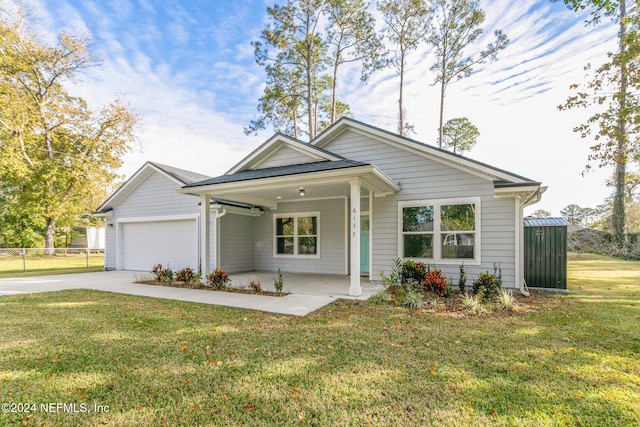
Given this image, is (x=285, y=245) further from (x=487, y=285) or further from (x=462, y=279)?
(x=487, y=285)

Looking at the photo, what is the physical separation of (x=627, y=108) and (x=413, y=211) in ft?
22.8

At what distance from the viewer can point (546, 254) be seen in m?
7.84

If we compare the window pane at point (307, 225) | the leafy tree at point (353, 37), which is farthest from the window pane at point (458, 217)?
the leafy tree at point (353, 37)

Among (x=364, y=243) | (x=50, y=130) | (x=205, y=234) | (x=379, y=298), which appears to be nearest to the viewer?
(x=379, y=298)

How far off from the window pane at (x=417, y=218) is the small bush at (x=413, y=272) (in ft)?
3.78

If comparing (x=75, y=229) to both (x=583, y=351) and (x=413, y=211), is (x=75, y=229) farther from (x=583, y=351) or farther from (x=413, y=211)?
(x=583, y=351)

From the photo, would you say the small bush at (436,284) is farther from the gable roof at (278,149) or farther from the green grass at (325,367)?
the gable roof at (278,149)

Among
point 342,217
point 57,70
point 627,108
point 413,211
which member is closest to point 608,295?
point 413,211

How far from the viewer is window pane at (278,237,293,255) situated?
11322mm

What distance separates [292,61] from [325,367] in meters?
16.8

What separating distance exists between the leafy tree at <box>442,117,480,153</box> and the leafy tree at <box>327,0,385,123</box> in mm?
7690

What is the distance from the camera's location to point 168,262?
11641 mm

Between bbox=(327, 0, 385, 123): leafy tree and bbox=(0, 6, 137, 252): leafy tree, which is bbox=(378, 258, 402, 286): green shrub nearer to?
bbox=(327, 0, 385, 123): leafy tree

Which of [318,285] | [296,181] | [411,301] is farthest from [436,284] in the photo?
[296,181]
